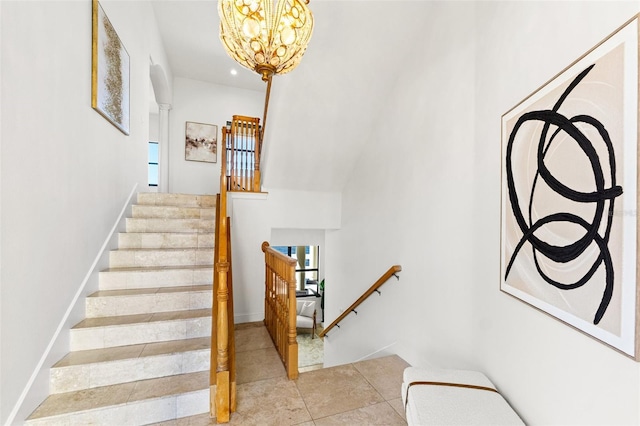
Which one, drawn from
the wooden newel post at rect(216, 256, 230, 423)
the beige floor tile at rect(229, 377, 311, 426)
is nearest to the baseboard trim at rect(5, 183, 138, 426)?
the wooden newel post at rect(216, 256, 230, 423)

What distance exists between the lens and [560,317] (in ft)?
3.90

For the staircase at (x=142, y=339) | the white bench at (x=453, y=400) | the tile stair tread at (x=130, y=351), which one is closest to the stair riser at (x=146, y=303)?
the staircase at (x=142, y=339)

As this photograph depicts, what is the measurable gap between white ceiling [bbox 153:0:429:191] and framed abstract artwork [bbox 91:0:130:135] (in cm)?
153

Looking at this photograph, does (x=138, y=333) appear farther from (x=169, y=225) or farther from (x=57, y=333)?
(x=169, y=225)

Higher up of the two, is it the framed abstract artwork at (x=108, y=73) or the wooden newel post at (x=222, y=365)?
the framed abstract artwork at (x=108, y=73)

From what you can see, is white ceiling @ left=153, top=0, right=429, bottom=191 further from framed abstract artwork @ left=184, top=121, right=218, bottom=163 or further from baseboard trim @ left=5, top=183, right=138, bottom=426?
baseboard trim @ left=5, top=183, right=138, bottom=426

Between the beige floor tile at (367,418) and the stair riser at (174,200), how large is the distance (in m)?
3.01

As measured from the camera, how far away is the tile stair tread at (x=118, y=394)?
1.62m

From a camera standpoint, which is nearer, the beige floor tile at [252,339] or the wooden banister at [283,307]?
the wooden banister at [283,307]

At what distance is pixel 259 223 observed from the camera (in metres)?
4.08

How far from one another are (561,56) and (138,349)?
3102mm

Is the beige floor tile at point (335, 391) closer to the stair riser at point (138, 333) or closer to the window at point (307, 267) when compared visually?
the stair riser at point (138, 333)

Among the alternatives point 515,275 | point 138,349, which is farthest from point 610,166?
point 138,349

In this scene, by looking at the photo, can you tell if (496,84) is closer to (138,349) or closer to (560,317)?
(560,317)
